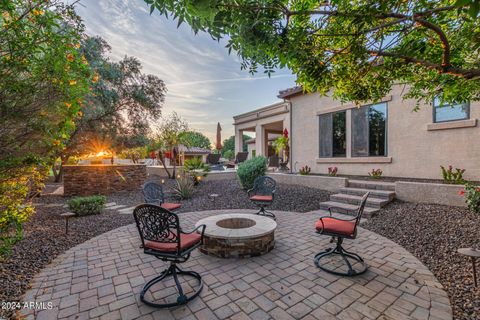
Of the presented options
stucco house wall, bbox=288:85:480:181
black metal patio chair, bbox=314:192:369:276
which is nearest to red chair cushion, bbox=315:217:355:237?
black metal patio chair, bbox=314:192:369:276

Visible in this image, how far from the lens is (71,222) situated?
17.0 ft

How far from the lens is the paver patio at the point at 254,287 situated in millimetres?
2186

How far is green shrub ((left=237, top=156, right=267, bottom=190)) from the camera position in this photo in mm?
A: 7680

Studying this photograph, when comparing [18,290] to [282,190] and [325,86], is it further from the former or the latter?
[282,190]

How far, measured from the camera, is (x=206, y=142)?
56.6 meters

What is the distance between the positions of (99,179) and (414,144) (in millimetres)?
11823

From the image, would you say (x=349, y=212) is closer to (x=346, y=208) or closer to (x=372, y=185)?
(x=346, y=208)

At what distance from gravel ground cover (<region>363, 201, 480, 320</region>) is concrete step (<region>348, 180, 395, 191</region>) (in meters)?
0.64

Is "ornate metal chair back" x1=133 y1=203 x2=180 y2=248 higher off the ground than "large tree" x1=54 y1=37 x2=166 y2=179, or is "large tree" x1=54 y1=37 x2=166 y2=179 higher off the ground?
"large tree" x1=54 y1=37 x2=166 y2=179

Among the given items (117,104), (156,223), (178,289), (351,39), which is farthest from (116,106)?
(351,39)

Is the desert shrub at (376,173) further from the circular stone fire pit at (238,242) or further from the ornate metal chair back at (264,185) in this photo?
the circular stone fire pit at (238,242)

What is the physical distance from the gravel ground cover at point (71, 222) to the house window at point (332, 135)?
235 centimetres

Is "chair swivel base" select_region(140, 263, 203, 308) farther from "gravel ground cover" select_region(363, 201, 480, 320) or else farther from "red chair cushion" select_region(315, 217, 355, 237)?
"gravel ground cover" select_region(363, 201, 480, 320)

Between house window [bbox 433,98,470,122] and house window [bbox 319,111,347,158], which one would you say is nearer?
house window [bbox 433,98,470,122]
